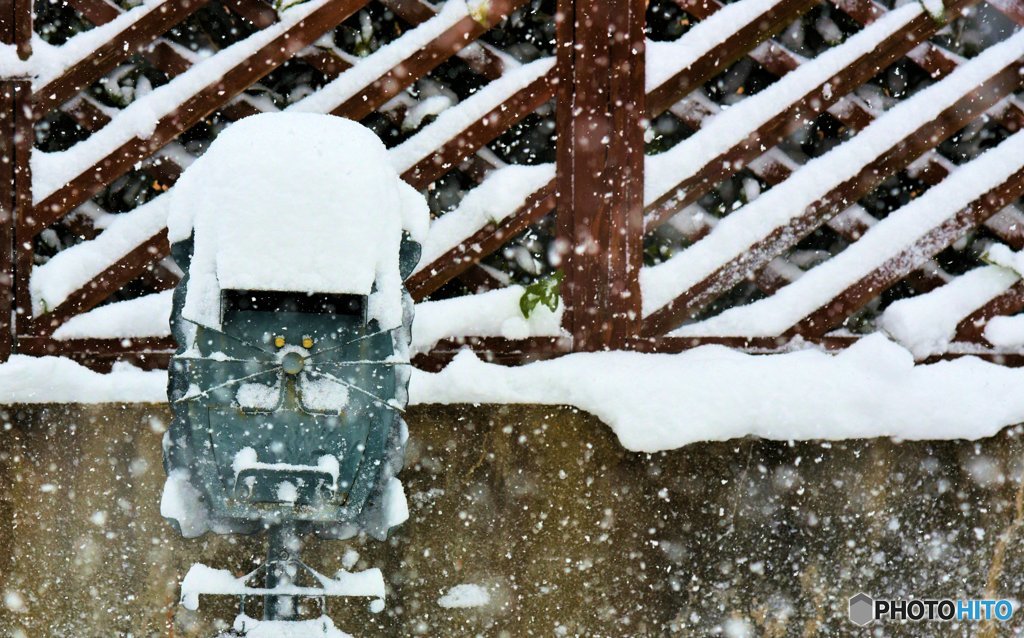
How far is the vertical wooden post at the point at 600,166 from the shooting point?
120 inches

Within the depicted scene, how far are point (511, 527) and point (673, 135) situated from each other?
159 centimetres

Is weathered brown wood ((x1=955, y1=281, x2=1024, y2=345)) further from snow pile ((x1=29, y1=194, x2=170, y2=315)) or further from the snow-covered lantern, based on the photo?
snow pile ((x1=29, y1=194, x2=170, y2=315))

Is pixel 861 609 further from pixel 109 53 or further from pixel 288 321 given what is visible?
pixel 109 53

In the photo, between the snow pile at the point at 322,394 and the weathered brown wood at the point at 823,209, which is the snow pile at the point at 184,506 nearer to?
the snow pile at the point at 322,394

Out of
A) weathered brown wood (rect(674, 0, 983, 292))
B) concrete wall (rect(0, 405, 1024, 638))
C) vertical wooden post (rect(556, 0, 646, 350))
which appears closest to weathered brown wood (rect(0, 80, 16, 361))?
concrete wall (rect(0, 405, 1024, 638))

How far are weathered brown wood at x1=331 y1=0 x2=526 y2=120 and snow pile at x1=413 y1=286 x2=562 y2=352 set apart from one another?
71 cm

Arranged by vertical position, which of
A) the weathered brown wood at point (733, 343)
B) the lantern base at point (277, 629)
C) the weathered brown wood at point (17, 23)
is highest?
the weathered brown wood at point (17, 23)

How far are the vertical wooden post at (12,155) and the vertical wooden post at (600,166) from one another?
5.90 feet

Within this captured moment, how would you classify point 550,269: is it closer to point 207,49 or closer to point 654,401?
point 654,401

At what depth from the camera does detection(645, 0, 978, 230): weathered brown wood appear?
3.12 meters

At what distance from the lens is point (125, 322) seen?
295 centimetres

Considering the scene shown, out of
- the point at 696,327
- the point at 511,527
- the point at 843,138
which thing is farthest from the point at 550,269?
the point at 843,138

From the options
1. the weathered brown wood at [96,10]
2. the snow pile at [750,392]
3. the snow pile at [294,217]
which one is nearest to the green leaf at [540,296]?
the snow pile at [750,392]

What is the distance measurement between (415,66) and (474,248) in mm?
660
